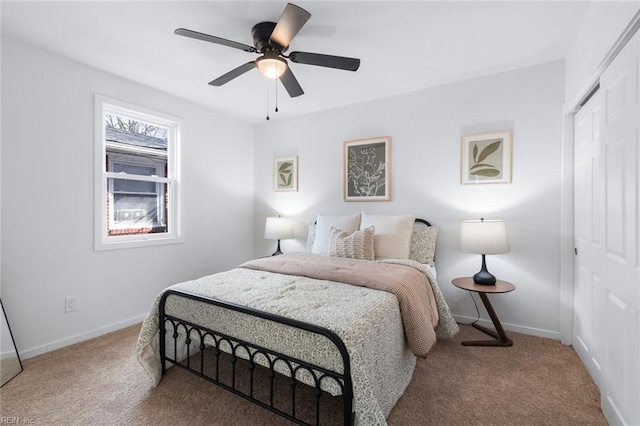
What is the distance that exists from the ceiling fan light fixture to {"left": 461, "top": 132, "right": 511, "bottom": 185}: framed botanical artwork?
6.46 feet

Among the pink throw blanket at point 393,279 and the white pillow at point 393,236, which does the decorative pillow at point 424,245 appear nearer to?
the white pillow at point 393,236

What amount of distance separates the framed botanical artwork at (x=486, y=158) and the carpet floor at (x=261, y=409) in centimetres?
157

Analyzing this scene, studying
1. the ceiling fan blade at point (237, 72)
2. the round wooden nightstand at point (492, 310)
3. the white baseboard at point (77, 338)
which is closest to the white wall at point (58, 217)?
the white baseboard at point (77, 338)

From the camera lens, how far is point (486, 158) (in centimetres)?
291

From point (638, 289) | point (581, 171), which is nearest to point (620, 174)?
point (638, 289)

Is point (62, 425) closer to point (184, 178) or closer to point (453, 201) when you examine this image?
point (184, 178)

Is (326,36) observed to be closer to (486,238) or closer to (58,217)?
(486,238)

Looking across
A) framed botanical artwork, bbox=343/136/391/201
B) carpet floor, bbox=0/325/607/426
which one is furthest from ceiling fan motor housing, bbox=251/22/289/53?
carpet floor, bbox=0/325/607/426

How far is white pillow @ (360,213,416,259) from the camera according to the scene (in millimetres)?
2900

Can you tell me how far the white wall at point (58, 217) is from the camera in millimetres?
2314

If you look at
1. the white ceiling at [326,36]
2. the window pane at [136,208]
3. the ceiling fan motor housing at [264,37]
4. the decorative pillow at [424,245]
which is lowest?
the decorative pillow at [424,245]

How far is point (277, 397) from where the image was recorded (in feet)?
6.07

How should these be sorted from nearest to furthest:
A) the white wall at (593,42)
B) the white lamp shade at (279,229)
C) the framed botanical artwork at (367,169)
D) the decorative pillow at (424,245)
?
the white wall at (593,42) → the decorative pillow at (424,245) → the framed botanical artwork at (367,169) → the white lamp shade at (279,229)

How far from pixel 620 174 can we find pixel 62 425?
326cm
